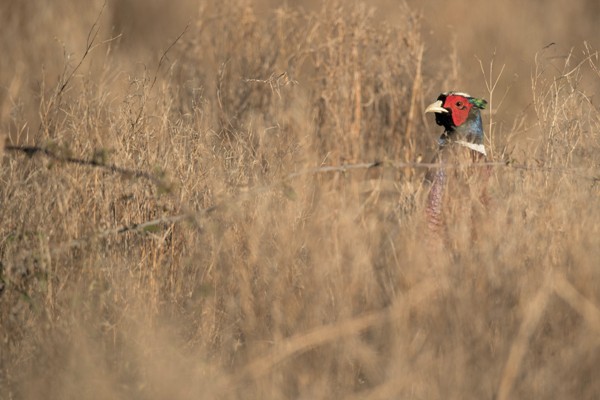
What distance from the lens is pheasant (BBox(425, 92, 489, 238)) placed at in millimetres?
4469

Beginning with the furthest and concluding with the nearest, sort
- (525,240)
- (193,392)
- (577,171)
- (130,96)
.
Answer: (130,96), (577,171), (525,240), (193,392)

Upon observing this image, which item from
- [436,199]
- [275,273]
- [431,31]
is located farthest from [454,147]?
[431,31]

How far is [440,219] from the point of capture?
4.41 metres

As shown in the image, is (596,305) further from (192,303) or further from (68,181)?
(68,181)

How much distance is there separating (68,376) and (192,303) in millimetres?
688

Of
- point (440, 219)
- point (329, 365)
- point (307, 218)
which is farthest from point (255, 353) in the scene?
point (440, 219)

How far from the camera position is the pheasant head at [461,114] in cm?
522

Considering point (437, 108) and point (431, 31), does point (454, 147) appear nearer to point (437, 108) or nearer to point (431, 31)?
point (437, 108)

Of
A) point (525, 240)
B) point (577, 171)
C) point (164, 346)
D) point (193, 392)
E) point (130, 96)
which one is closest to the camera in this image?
point (193, 392)

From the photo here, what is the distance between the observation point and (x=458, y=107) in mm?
5270

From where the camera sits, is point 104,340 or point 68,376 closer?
point 68,376

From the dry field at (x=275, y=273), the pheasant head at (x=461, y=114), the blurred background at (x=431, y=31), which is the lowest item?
the dry field at (x=275, y=273)

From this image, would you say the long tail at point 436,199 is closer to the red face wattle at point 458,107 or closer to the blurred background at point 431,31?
the red face wattle at point 458,107

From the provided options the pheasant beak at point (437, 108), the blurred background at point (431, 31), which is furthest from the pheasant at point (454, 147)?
the blurred background at point (431, 31)
